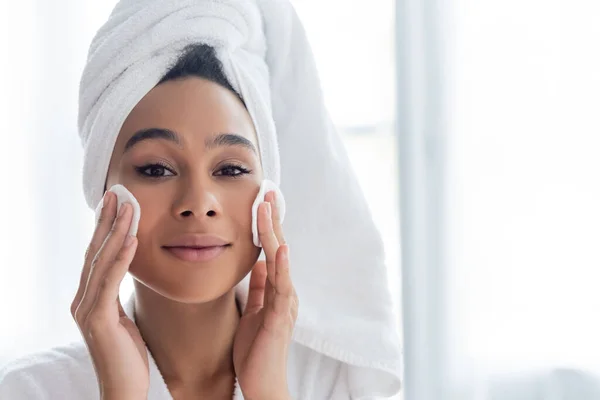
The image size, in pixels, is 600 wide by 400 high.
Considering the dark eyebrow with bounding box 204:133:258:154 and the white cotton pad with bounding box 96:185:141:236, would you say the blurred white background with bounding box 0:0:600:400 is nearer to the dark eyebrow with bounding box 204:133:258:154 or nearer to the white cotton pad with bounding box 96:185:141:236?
the dark eyebrow with bounding box 204:133:258:154

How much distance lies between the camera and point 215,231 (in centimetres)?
97

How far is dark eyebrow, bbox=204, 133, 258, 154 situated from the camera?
994mm

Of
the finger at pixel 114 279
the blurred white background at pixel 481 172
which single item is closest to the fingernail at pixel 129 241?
the finger at pixel 114 279

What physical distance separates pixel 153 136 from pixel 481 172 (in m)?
0.63

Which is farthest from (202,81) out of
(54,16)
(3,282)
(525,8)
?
(3,282)

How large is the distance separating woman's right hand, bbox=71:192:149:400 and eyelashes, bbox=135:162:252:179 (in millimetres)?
52

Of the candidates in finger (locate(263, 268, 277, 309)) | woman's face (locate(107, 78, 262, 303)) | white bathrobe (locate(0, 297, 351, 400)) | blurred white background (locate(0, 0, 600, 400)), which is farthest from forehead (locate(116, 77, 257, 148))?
blurred white background (locate(0, 0, 600, 400))

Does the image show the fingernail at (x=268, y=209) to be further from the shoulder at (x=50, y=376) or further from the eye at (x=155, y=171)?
the shoulder at (x=50, y=376)

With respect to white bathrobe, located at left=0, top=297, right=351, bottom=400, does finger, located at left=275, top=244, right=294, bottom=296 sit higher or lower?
higher

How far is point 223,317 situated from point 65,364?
26 cm

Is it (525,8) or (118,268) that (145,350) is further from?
(525,8)

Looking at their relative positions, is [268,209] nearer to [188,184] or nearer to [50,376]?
[188,184]

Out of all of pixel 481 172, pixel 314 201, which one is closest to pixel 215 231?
pixel 314 201

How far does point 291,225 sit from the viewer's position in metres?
1.26
